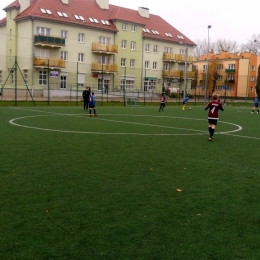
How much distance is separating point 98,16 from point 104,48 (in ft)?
19.2

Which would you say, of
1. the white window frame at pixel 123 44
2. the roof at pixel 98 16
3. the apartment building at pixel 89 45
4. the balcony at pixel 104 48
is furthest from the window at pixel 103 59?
the roof at pixel 98 16

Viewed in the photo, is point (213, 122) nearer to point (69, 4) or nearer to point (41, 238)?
point (41, 238)

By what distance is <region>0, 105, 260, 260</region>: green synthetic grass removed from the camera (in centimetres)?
409

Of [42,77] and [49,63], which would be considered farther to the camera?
[42,77]

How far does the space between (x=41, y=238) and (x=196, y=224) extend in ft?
6.51

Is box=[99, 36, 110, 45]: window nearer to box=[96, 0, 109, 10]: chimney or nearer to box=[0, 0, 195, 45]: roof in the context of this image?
box=[0, 0, 195, 45]: roof

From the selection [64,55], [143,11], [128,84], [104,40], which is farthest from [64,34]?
[143,11]

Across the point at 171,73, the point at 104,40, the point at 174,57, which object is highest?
the point at 104,40

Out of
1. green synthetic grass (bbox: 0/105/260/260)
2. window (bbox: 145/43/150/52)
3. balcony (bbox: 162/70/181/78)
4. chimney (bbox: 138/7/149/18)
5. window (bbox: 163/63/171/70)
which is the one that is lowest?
green synthetic grass (bbox: 0/105/260/260)

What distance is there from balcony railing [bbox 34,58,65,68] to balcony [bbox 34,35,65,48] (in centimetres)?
233

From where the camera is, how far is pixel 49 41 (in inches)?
2000

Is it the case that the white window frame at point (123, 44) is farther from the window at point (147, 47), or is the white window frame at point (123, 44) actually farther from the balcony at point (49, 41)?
the balcony at point (49, 41)

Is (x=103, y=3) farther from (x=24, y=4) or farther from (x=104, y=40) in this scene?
(x=24, y=4)

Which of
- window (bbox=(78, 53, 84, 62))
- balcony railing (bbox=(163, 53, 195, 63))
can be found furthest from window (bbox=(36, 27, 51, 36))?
balcony railing (bbox=(163, 53, 195, 63))
